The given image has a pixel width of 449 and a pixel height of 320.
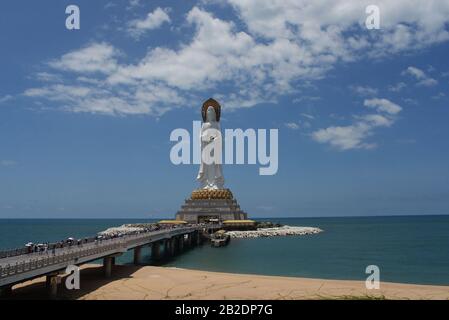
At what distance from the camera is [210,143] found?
78.1 metres

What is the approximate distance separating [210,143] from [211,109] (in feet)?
19.3

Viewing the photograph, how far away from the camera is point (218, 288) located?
23.9 meters

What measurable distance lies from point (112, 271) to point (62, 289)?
726cm

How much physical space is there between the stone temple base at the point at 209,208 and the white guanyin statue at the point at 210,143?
209cm

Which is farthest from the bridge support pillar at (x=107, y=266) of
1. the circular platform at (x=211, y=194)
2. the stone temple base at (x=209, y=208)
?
the circular platform at (x=211, y=194)

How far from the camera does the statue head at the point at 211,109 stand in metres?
78.7

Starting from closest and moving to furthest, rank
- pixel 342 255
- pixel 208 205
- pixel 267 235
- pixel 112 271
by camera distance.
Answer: pixel 112 271 → pixel 342 255 → pixel 267 235 → pixel 208 205

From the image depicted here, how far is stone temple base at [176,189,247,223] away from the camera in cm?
7325

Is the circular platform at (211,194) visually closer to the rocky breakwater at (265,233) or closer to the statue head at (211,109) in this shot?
the rocky breakwater at (265,233)

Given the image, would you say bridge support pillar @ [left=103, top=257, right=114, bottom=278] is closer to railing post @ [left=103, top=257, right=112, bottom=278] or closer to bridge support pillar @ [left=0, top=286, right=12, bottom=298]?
railing post @ [left=103, top=257, right=112, bottom=278]

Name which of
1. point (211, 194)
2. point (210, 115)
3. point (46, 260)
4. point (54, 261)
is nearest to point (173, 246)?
point (211, 194)
